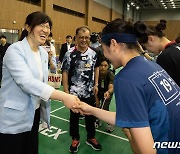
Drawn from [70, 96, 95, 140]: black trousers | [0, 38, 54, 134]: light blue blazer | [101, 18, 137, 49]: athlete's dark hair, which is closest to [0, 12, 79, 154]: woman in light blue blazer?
[0, 38, 54, 134]: light blue blazer

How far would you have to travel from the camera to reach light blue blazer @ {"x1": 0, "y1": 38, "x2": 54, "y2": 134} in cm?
173

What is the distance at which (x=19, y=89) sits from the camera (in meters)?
1.83

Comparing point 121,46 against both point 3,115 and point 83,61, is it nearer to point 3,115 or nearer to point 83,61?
point 3,115

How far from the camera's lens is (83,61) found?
10.4ft

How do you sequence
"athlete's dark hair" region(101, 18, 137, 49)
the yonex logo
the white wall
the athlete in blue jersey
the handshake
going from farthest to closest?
the white wall < the handshake < "athlete's dark hair" region(101, 18, 137, 49) < the yonex logo < the athlete in blue jersey

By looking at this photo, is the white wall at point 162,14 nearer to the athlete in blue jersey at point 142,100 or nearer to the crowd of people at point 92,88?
the crowd of people at point 92,88

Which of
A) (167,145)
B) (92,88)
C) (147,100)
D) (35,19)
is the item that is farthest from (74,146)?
(147,100)

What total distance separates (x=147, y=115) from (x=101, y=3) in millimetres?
20604

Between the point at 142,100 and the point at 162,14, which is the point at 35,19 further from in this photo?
the point at 162,14

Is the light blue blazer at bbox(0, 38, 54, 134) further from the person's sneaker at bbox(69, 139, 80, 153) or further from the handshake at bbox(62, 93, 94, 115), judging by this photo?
the person's sneaker at bbox(69, 139, 80, 153)

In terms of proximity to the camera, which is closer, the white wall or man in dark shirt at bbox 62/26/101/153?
man in dark shirt at bbox 62/26/101/153

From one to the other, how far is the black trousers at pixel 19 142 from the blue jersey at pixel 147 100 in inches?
45.5


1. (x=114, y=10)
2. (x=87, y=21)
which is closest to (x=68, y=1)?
(x=87, y=21)

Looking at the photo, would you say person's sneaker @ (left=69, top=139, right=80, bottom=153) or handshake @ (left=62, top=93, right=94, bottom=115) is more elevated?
handshake @ (left=62, top=93, right=94, bottom=115)
